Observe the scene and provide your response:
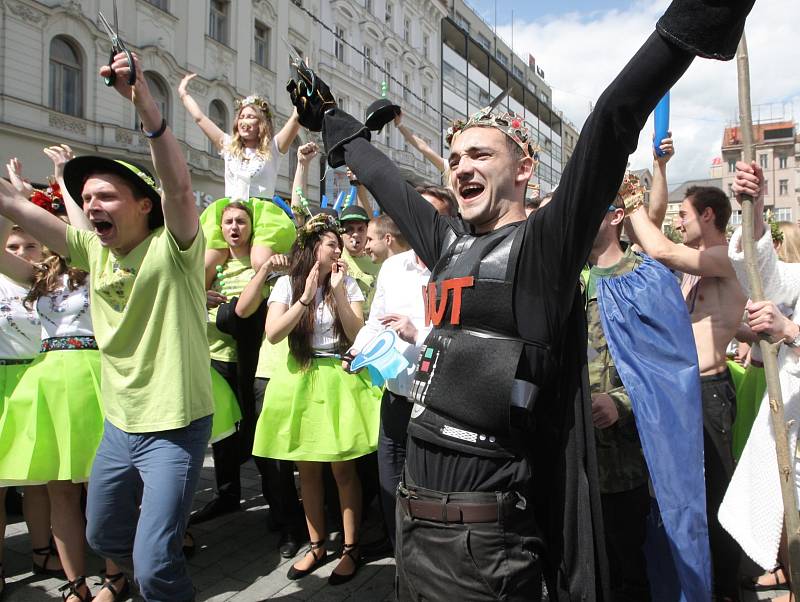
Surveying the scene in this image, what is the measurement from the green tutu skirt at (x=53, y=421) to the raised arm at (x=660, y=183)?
3123mm

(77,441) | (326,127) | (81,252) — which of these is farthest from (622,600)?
(81,252)

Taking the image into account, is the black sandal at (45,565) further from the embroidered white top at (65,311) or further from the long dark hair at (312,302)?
the long dark hair at (312,302)

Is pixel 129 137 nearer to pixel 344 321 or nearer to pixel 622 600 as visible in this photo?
pixel 344 321

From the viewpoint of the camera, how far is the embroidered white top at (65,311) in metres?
3.22

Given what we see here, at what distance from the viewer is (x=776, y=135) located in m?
72.4

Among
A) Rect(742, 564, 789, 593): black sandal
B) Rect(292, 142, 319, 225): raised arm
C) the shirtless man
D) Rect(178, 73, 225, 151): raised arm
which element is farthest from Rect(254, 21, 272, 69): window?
Answer: Rect(742, 564, 789, 593): black sandal

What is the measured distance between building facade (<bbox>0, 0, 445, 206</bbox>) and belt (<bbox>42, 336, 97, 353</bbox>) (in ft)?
22.1

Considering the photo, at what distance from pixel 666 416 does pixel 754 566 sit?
1912 millimetres

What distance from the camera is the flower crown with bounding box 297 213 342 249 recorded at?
371 centimetres

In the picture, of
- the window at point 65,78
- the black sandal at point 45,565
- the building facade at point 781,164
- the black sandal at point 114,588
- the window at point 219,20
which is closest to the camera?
the black sandal at point 114,588

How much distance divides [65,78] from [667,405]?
17.7m

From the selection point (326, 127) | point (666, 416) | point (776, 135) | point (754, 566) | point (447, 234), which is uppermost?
point (776, 135)

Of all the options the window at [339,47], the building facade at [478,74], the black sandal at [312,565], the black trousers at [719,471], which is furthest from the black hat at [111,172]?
the building facade at [478,74]

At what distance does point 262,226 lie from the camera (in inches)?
176
